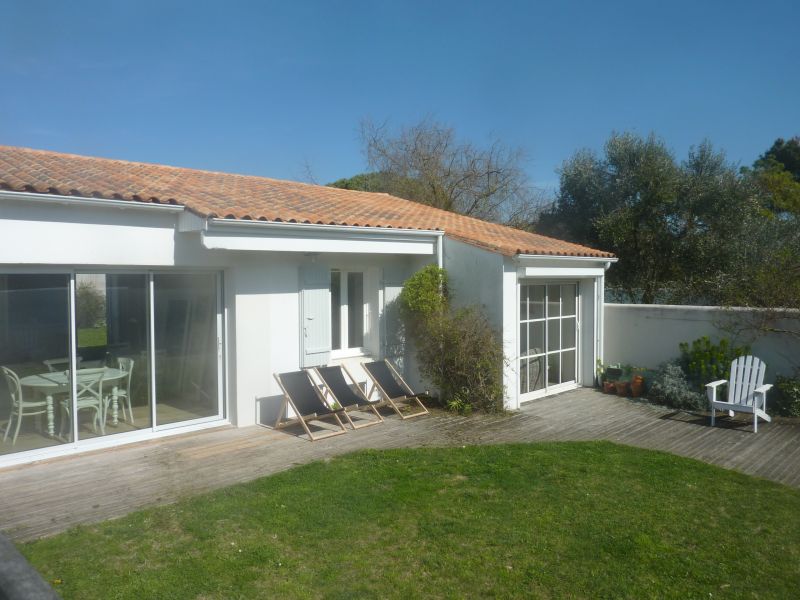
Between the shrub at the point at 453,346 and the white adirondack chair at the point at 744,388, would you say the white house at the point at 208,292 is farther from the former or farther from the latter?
the white adirondack chair at the point at 744,388

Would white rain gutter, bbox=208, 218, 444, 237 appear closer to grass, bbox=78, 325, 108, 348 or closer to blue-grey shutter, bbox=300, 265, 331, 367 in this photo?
blue-grey shutter, bbox=300, 265, 331, 367

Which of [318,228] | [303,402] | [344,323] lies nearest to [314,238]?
[318,228]

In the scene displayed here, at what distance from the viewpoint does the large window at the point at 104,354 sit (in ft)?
25.6

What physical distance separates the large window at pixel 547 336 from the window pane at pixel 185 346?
5772 mm

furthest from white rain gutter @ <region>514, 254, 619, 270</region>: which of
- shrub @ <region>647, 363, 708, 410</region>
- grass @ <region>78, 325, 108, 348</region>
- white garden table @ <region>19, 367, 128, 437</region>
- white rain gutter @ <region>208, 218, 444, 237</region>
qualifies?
white garden table @ <region>19, 367, 128, 437</region>

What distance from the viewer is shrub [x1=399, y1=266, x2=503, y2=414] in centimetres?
1069

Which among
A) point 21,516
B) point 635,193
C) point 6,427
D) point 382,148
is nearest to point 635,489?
point 21,516

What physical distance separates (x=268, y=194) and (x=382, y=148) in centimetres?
2003

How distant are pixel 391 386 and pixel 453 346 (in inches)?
51.9

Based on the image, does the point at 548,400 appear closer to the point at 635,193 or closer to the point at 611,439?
the point at 611,439

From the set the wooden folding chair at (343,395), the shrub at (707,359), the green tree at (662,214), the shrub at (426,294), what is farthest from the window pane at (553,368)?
the green tree at (662,214)

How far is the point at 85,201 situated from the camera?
7801 mm

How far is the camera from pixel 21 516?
618 centimetres

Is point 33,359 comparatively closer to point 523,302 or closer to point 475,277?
point 475,277
